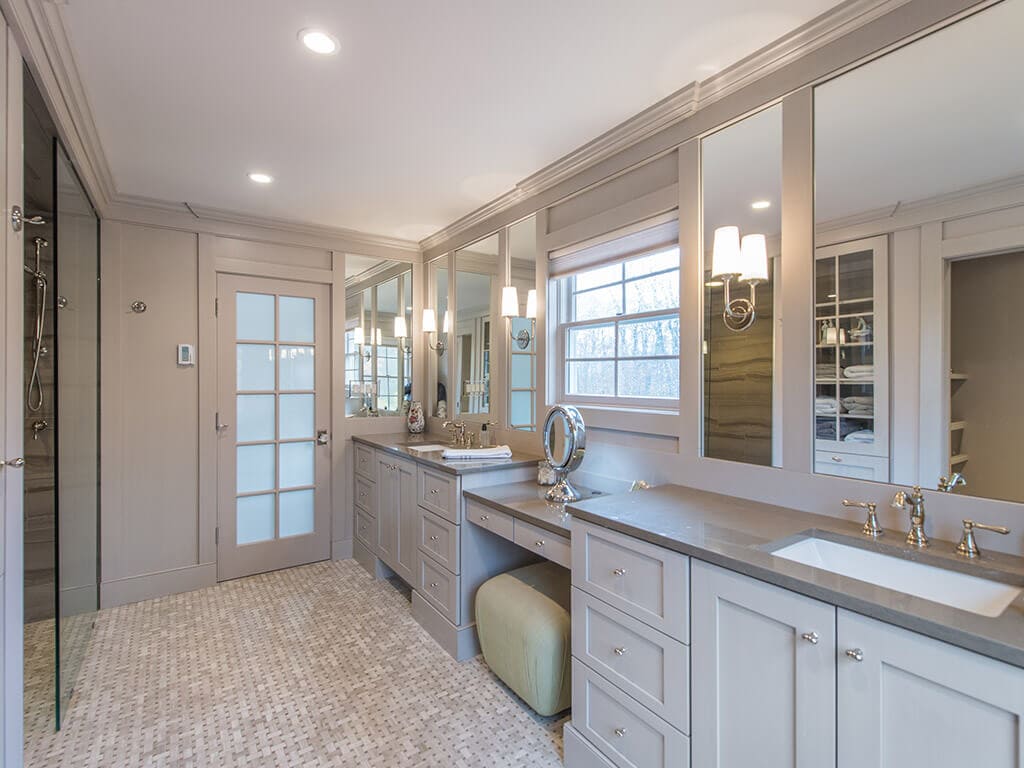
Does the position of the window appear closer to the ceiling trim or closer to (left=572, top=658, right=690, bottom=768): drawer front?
the ceiling trim

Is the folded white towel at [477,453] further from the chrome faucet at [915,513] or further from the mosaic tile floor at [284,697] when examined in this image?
the chrome faucet at [915,513]

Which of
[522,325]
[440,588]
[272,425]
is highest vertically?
[522,325]

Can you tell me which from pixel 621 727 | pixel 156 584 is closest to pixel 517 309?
pixel 621 727

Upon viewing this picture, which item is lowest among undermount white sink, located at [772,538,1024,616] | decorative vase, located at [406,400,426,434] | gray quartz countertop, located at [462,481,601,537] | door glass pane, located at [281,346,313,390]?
gray quartz countertop, located at [462,481,601,537]

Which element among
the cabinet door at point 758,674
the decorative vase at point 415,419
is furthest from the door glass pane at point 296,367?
the cabinet door at point 758,674

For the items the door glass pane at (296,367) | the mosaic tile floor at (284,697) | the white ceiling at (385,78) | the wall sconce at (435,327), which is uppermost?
the white ceiling at (385,78)

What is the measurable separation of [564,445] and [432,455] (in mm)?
948

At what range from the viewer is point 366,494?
3639 millimetres

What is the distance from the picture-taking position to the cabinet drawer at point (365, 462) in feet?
11.5

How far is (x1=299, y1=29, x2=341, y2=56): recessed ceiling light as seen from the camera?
1.67 metres

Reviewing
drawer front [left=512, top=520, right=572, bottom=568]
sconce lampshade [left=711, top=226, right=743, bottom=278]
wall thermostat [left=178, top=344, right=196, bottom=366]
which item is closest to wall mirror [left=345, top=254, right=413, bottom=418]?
→ wall thermostat [left=178, top=344, right=196, bottom=366]

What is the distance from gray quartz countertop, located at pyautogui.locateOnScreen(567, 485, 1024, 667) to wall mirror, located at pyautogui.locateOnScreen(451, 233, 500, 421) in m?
1.70

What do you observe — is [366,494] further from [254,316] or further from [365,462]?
[254,316]

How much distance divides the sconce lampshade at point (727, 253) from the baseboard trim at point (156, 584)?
3553 mm
